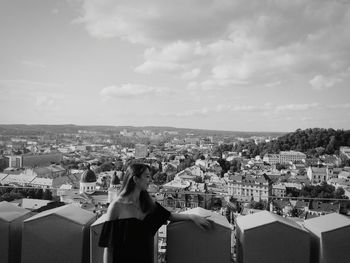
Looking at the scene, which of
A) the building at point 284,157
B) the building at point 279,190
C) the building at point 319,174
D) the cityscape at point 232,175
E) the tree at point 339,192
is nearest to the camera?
the cityscape at point 232,175

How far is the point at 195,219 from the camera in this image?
225cm

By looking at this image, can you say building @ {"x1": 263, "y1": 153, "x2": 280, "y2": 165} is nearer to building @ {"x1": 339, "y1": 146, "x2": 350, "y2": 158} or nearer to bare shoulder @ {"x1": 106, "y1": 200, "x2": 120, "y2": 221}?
building @ {"x1": 339, "y1": 146, "x2": 350, "y2": 158}

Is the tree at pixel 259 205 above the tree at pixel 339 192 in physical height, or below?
above

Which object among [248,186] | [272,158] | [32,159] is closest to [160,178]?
[248,186]

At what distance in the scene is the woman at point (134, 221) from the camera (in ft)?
7.20

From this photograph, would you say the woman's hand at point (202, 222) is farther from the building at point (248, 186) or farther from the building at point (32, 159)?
the building at point (32, 159)

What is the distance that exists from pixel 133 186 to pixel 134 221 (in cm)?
22

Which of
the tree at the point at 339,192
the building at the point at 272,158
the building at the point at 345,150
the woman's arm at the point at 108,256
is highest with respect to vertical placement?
the woman's arm at the point at 108,256

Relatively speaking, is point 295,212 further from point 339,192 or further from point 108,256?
point 108,256

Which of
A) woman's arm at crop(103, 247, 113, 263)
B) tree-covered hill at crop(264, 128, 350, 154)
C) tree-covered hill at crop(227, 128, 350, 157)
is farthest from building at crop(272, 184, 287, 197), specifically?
tree-covered hill at crop(264, 128, 350, 154)

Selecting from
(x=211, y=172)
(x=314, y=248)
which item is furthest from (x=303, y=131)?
(x=314, y=248)

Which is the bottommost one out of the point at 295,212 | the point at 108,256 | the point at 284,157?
the point at 284,157

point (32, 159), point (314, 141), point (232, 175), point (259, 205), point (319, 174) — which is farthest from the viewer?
point (32, 159)

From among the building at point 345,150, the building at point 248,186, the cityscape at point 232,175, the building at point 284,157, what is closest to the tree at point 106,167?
the cityscape at point 232,175
